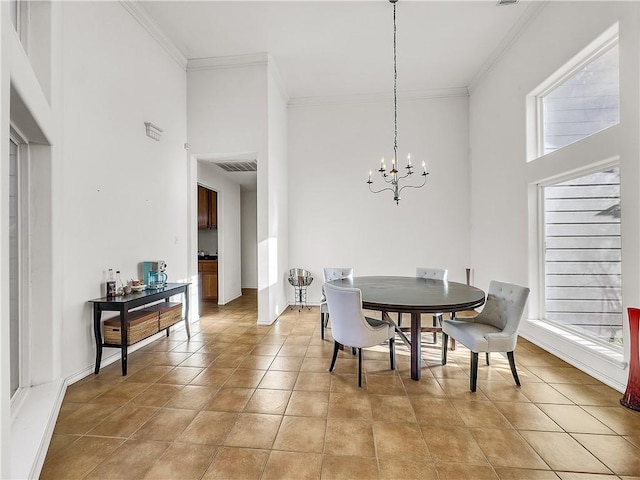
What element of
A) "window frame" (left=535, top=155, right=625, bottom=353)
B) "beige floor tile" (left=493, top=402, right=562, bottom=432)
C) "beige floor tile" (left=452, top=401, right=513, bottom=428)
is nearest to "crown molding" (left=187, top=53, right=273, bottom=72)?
"window frame" (left=535, top=155, right=625, bottom=353)

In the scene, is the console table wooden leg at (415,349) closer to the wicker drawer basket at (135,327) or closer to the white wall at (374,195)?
the wicker drawer basket at (135,327)

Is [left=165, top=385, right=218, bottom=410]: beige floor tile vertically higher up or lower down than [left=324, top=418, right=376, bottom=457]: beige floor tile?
lower down

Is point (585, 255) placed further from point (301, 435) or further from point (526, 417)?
point (301, 435)

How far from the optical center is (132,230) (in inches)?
135

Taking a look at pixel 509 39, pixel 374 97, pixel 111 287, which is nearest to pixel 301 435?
pixel 111 287

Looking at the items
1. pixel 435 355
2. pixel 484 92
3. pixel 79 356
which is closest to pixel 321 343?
pixel 435 355

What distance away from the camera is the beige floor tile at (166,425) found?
1939 millimetres

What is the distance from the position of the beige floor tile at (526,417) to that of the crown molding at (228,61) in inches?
188

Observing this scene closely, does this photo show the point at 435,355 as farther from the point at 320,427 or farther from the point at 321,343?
the point at 320,427

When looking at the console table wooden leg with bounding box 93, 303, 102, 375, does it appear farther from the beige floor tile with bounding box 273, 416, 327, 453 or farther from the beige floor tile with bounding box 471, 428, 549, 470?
the beige floor tile with bounding box 471, 428, 549, 470

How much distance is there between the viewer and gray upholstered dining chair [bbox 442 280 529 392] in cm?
252

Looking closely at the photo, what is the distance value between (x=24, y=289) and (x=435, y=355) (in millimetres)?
3666

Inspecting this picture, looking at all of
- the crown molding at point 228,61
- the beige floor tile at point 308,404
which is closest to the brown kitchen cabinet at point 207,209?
the crown molding at point 228,61

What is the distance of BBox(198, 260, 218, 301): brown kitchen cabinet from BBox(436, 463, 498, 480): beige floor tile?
5333 millimetres
